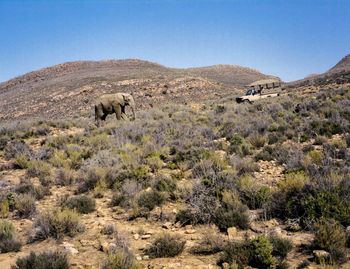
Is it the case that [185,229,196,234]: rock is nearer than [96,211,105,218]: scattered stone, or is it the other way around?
[185,229,196,234]: rock

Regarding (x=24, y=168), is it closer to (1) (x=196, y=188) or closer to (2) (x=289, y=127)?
(1) (x=196, y=188)

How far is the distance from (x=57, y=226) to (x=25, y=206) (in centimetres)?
169

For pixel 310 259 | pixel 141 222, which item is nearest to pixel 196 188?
pixel 141 222

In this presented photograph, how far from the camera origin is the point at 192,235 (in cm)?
634

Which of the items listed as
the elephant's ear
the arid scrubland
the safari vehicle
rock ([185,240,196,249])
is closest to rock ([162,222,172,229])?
the arid scrubland

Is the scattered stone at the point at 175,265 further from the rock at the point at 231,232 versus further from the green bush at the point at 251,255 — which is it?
the rock at the point at 231,232

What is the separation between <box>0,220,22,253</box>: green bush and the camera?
6.11m

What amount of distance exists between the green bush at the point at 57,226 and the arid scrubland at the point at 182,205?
0.02 metres

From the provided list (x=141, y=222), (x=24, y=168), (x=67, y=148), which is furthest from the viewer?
(x=67, y=148)

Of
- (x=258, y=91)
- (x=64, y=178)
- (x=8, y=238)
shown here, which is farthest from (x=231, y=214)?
(x=258, y=91)

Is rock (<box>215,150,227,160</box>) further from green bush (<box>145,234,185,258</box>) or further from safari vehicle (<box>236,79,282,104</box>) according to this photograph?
safari vehicle (<box>236,79,282,104</box>)

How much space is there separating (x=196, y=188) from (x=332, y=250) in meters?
3.33

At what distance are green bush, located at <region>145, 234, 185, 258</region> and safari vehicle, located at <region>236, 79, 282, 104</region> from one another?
20930 millimetres

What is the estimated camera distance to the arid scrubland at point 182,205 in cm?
537
